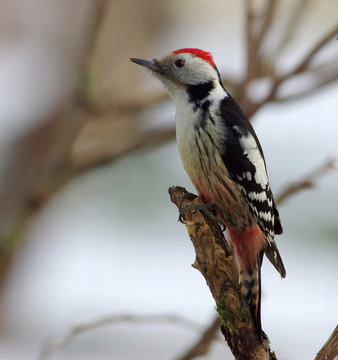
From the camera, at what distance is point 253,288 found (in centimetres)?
311

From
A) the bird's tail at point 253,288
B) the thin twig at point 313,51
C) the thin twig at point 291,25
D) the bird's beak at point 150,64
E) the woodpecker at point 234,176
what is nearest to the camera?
the bird's tail at point 253,288

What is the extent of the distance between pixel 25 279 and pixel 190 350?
5.79m

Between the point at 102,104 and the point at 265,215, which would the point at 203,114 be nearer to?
the point at 265,215

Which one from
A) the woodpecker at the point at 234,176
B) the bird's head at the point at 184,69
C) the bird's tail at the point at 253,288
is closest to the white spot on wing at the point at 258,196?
the woodpecker at the point at 234,176

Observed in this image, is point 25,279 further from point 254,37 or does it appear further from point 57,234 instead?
point 254,37

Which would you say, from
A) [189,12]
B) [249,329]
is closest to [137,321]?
[249,329]

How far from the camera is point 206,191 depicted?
3.41 metres

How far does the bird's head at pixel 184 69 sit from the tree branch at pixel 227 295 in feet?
3.72

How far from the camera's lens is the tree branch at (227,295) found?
8.54 feet

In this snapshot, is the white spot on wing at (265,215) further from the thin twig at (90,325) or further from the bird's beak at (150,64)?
the bird's beak at (150,64)

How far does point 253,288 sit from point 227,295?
0.45m

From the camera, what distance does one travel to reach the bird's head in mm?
3729

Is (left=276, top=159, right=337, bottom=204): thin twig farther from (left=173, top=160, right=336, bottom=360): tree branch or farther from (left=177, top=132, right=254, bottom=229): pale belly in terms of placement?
(left=177, top=132, right=254, bottom=229): pale belly

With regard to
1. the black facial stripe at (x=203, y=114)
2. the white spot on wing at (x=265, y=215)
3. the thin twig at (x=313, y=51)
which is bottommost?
the white spot on wing at (x=265, y=215)
